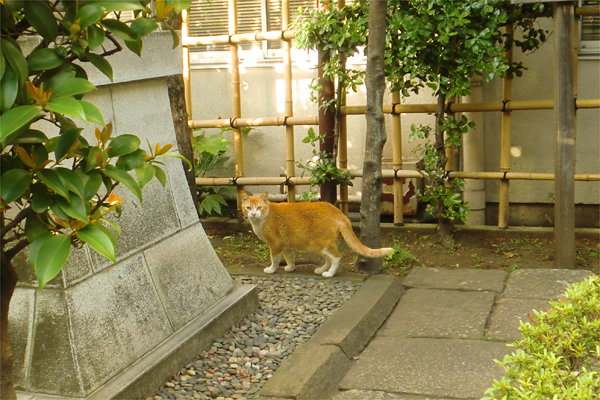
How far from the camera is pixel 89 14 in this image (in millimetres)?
1468

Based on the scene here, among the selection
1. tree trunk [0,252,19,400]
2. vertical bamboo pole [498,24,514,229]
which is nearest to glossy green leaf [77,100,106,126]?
tree trunk [0,252,19,400]

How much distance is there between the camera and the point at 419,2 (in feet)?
15.9

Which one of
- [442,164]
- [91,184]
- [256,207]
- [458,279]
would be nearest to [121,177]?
[91,184]

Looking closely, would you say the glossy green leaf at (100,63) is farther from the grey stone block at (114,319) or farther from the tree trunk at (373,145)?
the tree trunk at (373,145)

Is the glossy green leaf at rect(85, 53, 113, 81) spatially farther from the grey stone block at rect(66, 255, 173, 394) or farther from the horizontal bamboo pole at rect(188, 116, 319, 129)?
the horizontal bamboo pole at rect(188, 116, 319, 129)

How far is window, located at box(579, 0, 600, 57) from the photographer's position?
5.66 m

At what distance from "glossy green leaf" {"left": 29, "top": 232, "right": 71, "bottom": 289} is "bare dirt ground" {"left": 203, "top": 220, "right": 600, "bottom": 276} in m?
3.46

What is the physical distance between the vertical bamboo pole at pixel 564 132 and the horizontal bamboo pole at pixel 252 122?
82.3 inches

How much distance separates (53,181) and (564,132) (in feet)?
13.2

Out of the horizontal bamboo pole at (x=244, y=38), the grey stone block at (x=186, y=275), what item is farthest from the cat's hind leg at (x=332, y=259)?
the horizontal bamboo pole at (x=244, y=38)

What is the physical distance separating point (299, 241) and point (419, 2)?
82.0 inches

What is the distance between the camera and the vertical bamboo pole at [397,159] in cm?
557

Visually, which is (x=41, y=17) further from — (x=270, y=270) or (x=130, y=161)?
(x=270, y=270)

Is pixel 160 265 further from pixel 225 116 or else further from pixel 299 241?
pixel 225 116
